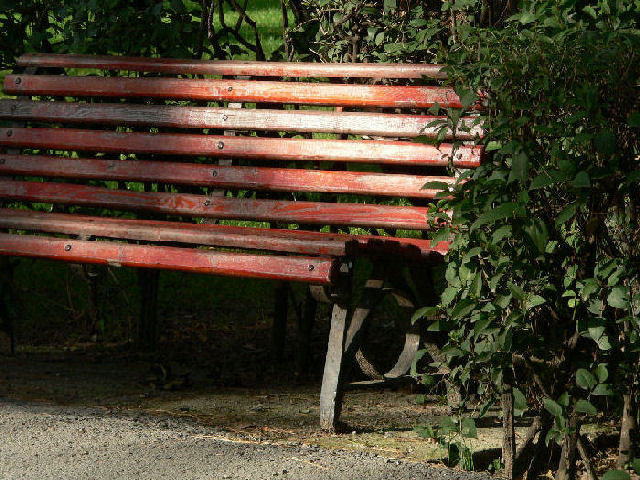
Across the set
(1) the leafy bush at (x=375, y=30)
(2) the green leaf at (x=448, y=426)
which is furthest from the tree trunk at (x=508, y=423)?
(1) the leafy bush at (x=375, y=30)

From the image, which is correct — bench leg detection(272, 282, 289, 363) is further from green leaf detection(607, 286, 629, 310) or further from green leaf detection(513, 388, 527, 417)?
green leaf detection(607, 286, 629, 310)

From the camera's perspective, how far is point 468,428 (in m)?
3.17

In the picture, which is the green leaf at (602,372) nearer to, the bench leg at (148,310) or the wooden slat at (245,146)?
the wooden slat at (245,146)

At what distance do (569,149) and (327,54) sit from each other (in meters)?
2.41

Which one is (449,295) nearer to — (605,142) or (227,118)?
(605,142)

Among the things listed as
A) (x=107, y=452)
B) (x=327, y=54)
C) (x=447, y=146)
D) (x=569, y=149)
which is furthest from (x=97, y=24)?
(x=569, y=149)

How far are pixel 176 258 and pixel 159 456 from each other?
3.09ft

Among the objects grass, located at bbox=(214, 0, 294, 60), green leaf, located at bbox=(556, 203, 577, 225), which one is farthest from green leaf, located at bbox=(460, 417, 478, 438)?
grass, located at bbox=(214, 0, 294, 60)

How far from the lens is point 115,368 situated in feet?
15.7

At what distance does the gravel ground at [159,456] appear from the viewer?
3.03 m

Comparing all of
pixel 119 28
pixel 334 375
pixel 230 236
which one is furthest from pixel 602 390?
pixel 119 28

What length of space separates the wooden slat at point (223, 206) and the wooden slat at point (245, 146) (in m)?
0.18

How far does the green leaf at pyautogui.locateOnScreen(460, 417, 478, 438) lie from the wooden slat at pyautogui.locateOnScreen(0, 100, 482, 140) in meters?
1.13

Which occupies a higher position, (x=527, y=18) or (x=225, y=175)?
(x=527, y=18)
